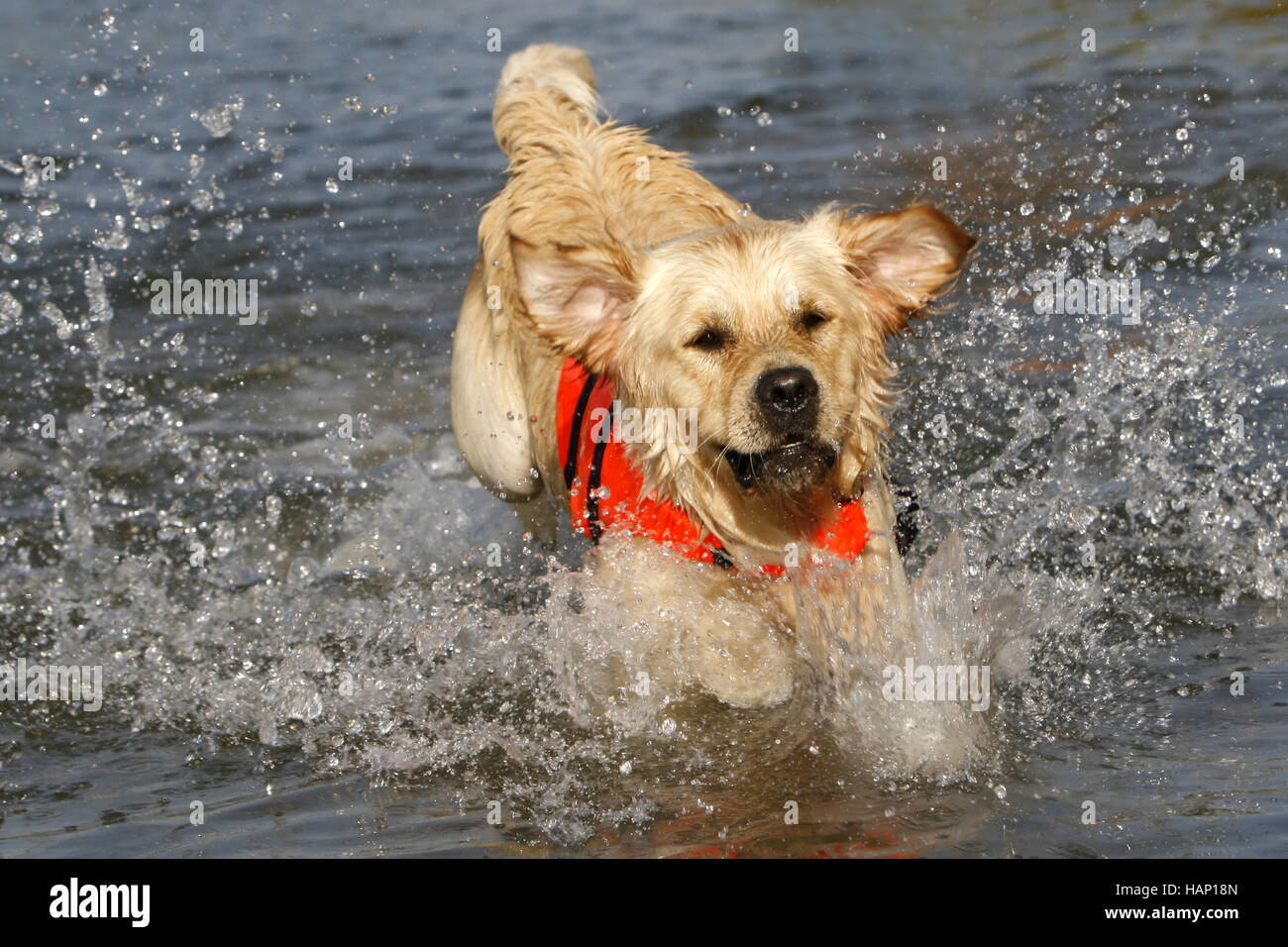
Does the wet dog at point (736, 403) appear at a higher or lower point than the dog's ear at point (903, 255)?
lower

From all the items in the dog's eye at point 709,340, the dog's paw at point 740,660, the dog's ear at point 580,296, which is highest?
the dog's ear at point 580,296

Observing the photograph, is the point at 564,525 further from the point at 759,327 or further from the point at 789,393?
the point at 789,393

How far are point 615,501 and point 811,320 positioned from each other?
96cm

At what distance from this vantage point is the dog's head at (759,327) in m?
4.15

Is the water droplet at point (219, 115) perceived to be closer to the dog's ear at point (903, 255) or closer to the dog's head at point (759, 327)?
the dog's head at point (759, 327)

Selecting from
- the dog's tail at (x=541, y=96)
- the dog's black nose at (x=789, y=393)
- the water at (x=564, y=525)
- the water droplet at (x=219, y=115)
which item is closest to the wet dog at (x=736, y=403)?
the dog's black nose at (x=789, y=393)

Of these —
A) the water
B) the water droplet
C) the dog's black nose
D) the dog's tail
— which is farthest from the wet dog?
the water droplet

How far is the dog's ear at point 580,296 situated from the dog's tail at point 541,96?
1.53m

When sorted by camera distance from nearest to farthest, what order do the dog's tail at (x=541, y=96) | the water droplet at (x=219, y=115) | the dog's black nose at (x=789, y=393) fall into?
the dog's black nose at (x=789, y=393) → the dog's tail at (x=541, y=96) → the water droplet at (x=219, y=115)

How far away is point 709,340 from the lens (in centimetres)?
427

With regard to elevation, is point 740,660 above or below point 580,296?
below

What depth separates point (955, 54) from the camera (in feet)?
43.4

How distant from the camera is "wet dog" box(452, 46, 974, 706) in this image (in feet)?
13.8

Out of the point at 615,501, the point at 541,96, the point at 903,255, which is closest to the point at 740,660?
the point at 615,501
